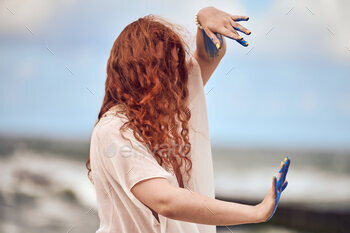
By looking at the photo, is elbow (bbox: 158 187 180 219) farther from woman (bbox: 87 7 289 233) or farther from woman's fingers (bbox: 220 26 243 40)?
woman's fingers (bbox: 220 26 243 40)

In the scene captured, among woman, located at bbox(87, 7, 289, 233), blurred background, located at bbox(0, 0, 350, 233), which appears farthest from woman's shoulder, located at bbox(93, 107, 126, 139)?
blurred background, located at bbox(0, 0, 350, 233)

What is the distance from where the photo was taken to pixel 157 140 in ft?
1.83

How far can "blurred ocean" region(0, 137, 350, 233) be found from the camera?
126 centimetres

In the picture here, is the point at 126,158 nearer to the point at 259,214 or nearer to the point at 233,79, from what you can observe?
the point at 259,214

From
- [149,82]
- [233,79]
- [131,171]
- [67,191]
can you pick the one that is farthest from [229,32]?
[67,191]

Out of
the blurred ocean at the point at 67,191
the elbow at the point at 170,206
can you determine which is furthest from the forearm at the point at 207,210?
the blurred ocean at the point at 67,191

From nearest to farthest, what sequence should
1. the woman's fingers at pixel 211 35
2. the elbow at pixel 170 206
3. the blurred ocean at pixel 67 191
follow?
the elbow at pixel 170 206 < the woman's fingers at pixel 211 35 < the blurred ocean at pixel 67 191

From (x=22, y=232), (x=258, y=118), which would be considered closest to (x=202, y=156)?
(x=258, y=118)

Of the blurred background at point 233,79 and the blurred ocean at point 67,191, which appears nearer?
the blurred background at point 233,79

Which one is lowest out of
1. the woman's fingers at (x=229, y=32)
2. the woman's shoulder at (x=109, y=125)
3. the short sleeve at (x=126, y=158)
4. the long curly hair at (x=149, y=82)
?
the short sleeve at (x=126, y=158)

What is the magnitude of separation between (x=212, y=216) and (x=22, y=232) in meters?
1.35

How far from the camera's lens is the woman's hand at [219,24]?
57 centimetres

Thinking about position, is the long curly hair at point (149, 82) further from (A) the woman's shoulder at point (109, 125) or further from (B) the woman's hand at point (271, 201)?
(B) the woman's hand at point (271, 201)

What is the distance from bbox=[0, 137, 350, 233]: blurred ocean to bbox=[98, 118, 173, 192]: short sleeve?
66cm
